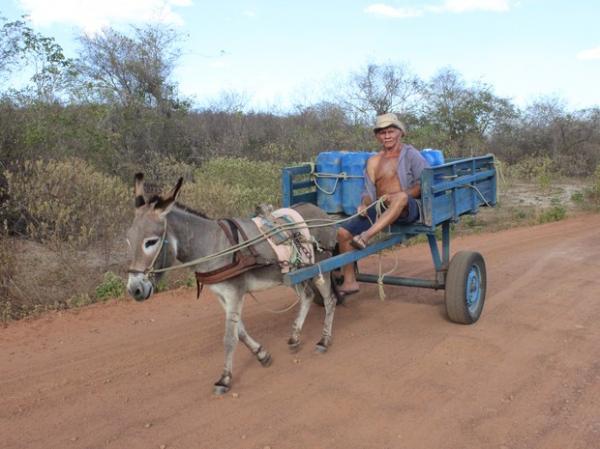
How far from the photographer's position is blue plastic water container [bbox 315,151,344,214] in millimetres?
6359

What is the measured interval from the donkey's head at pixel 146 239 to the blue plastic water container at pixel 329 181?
2.80 meters

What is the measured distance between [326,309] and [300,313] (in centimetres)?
26

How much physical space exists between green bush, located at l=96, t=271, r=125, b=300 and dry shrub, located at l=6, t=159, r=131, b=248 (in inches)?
29.9

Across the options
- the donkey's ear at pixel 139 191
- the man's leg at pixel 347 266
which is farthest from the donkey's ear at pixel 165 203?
the man's leg at pixel 347 266

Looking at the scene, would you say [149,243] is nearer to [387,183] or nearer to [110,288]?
[387,183]

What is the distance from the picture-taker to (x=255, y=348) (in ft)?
15.3

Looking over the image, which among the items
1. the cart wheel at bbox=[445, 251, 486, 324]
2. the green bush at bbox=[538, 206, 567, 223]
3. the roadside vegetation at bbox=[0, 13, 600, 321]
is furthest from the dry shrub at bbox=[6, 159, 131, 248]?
the green bush at bbox=[538, 206, 567, 223]

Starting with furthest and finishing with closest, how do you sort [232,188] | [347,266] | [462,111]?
[462,111]
[232,188]
[347,266]

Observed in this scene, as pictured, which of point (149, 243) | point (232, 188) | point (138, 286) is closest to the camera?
point (138, 286)

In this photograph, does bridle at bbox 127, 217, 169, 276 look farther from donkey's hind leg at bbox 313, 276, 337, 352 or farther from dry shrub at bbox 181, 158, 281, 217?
dry shrub at bbox 181, 158, 281, 217

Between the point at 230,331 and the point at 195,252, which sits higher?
the point at 195,252

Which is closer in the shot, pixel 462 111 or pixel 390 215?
pixel 390 215

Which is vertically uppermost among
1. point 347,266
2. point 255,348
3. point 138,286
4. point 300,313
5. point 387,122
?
point 387,122

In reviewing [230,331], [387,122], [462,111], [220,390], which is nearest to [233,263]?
[230,331]
